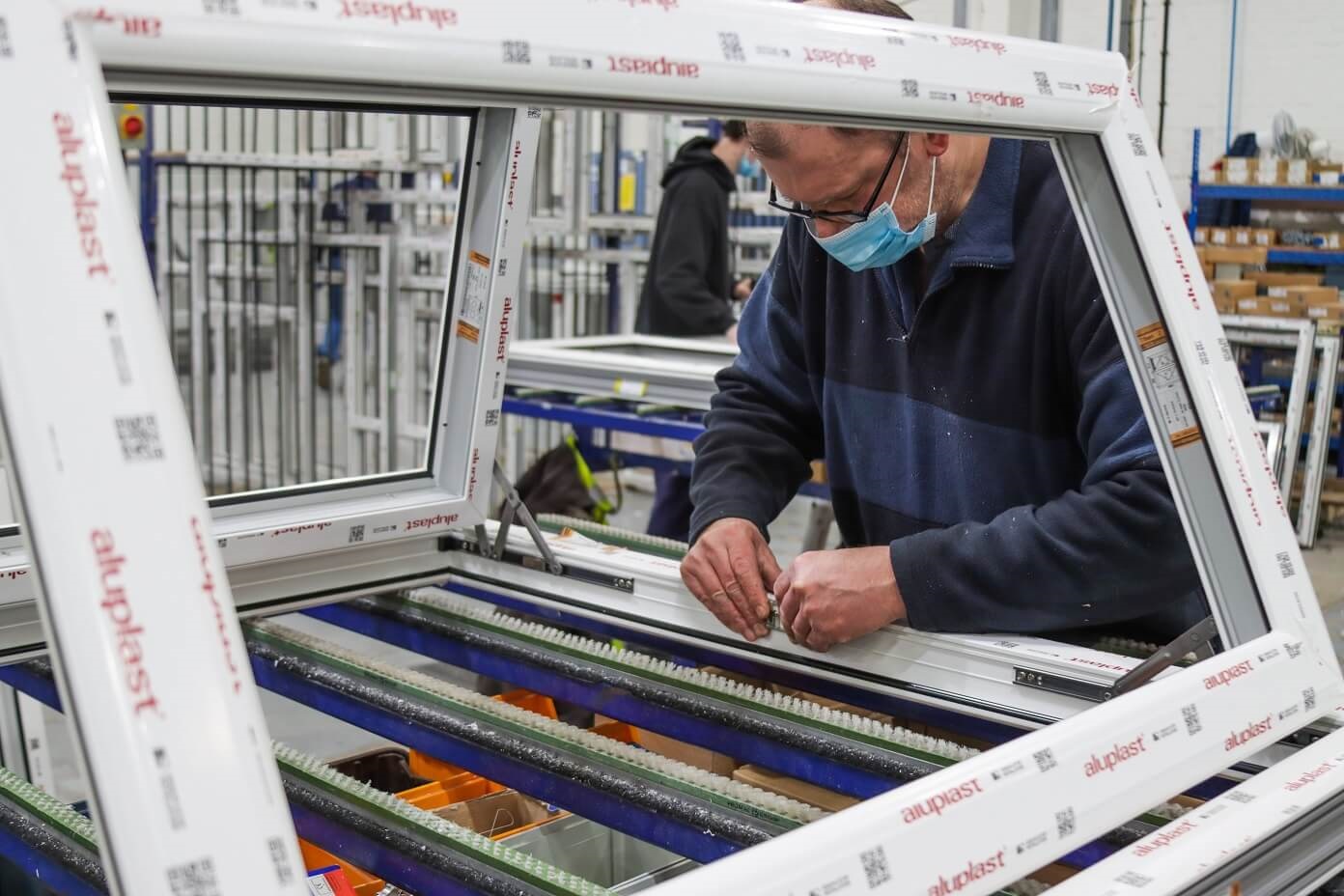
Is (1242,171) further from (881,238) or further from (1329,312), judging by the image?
(881,238)

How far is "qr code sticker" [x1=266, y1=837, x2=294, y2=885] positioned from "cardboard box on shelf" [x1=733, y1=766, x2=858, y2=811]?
911 millimetres

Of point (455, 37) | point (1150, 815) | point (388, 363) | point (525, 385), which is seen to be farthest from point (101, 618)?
point (388, 363)

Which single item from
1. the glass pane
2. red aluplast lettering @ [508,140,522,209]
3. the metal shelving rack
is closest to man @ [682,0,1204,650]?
red aluplast lettering @ [508,140,522,209]

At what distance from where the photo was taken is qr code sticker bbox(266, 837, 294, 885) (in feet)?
2.10

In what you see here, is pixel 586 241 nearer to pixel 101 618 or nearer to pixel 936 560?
pixel 936 560

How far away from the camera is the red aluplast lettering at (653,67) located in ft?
2.85

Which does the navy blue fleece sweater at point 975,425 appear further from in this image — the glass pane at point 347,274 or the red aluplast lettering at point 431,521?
the glass pane at point 347,274

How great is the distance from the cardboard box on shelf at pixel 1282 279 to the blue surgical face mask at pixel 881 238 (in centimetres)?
572

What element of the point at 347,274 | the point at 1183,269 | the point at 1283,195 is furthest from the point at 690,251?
the point at 1183,269

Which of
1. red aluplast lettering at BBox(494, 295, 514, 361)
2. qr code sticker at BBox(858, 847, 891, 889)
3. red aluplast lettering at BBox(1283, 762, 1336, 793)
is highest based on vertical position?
red aluplast lettering at BBox(494, 295, 514, 361)

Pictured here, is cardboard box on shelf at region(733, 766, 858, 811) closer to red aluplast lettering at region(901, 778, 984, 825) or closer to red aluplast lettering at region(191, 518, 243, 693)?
red aluplast lettering at region(901, 778, 984, 825)

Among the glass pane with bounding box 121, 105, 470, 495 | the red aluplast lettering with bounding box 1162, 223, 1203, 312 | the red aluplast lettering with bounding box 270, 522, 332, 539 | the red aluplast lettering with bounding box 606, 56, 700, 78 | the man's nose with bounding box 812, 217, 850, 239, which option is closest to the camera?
the red aluplast lettering with bounding box 606, 56, 700, 78

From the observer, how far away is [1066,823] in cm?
99

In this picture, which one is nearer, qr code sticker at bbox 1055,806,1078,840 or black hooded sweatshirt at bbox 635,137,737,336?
qr code sticker at bbox 1055,806,1078,840
